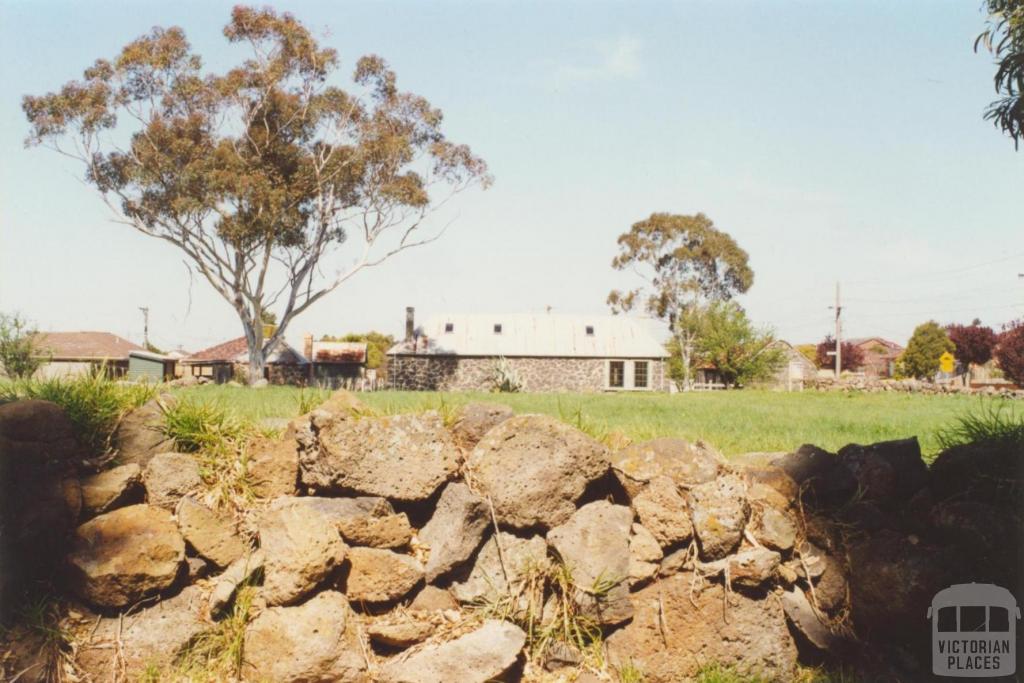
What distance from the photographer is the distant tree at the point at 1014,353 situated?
20839mm

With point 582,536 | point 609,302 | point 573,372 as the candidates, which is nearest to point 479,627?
point 582,536

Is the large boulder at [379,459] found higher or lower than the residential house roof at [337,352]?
lower

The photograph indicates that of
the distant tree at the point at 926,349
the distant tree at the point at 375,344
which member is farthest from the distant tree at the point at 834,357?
the distant tree at the point at 375,344

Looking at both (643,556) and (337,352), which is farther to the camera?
(337,352)

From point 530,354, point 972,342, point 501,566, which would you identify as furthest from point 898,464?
point 972,342

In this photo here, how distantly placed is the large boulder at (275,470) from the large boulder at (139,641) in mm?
696

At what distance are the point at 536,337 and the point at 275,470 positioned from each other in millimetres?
31760

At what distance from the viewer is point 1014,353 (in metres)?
21.9

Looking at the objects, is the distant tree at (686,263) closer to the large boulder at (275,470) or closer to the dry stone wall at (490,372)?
the dry stone wall at (490,372)

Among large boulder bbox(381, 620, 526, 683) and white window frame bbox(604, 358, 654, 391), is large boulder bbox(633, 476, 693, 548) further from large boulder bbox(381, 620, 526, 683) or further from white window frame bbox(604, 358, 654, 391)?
white window frame bbox(604, 358, 654, 391)

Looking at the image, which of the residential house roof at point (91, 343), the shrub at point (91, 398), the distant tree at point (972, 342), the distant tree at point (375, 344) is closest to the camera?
the shrub at point (91, 398)

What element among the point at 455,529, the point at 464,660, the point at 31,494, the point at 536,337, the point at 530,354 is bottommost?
the point at 464,660

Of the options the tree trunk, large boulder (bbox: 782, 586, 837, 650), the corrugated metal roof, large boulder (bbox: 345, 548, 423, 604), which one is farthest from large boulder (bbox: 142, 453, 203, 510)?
the corrugated metal roof

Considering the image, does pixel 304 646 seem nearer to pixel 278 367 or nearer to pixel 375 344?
pixel 278 367
